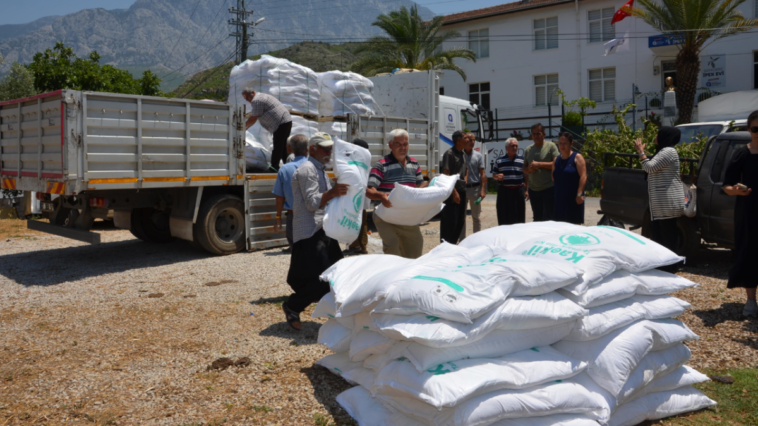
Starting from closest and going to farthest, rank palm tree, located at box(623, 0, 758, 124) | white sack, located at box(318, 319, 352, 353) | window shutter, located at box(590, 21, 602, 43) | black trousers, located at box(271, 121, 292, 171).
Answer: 1. white sack, located at box(318, 319, 352, 353)
2. black trousers, located at box(271, 121, 292, 171)
3. palm tree, located at box(623, 0, 758, 124)
4. window shutter, located at box(590, 21, 602, 43)

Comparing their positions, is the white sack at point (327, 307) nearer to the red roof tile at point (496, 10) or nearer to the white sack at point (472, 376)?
the white sack at point (472, 376)

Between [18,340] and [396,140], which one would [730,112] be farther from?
[18,340]

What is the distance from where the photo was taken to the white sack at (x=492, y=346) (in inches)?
108

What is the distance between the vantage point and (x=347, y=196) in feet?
15.5

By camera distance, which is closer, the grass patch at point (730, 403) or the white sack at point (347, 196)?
the grass patch at point (730, 403)

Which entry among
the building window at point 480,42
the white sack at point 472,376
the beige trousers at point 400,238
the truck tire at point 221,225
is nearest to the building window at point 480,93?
the building window at point 480,42

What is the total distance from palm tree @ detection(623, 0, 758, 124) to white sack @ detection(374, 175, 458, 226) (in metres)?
19.1

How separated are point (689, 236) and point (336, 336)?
5.58 meters

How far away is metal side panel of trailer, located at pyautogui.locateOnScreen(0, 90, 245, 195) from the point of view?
22.9 ft

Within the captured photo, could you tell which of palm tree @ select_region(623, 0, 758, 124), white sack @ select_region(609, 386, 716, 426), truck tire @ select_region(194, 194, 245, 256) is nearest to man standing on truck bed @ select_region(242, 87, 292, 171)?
truck tire @ select_region(194, 194, 245, 256)

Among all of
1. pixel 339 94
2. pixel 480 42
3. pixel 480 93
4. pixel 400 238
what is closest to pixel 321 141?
pixel 400 238

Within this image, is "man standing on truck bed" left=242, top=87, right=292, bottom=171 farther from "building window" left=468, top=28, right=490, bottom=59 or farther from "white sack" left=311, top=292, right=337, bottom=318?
"building window" left=468, top=28, right=490, bottom=59

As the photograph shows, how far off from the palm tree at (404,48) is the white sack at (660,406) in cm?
2519

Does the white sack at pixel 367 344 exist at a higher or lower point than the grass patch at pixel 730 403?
higher
